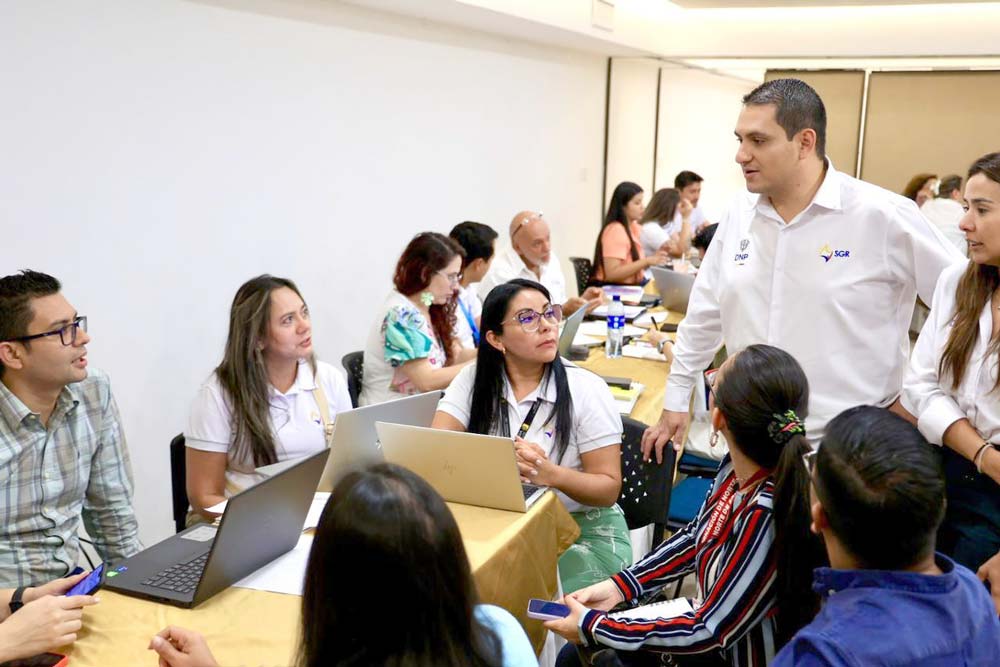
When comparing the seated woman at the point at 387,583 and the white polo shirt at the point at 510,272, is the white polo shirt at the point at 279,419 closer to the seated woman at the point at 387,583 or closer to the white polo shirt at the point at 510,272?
the seated woman at the point at 387,583

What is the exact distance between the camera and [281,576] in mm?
1891

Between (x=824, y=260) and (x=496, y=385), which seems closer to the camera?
(x=824, y=260)

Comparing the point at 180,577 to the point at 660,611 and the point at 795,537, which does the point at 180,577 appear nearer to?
the point at 660,611

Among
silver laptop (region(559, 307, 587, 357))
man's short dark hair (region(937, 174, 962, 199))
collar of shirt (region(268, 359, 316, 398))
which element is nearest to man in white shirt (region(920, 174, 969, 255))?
man's short dark hair (region(937, 174, 962, 199))

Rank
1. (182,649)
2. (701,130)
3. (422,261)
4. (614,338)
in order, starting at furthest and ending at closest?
(701,130) < (614,338) < (422,261) < (182,649)

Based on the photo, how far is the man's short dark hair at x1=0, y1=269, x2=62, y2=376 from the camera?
218 cm

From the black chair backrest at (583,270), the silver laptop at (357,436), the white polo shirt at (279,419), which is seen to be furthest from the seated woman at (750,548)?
the black chair backrest at (583,270)

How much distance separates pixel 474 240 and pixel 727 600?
317 cm

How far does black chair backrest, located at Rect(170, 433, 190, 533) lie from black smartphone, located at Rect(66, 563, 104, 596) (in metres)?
0.80

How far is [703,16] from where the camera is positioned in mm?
8453

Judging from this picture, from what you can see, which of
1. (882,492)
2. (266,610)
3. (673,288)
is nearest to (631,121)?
(673,288)

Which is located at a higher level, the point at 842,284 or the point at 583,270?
the point at 842,284

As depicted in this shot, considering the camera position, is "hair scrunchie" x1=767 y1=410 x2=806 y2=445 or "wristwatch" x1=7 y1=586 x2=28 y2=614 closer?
"hair scrunchie" x1=767 y1=410 x2=806 y2=445

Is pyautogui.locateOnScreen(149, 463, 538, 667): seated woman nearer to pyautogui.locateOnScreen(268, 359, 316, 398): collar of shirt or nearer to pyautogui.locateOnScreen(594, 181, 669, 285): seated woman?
pyautogui.locateOnScreen(268, 359, 316, 398): collar of shirt
